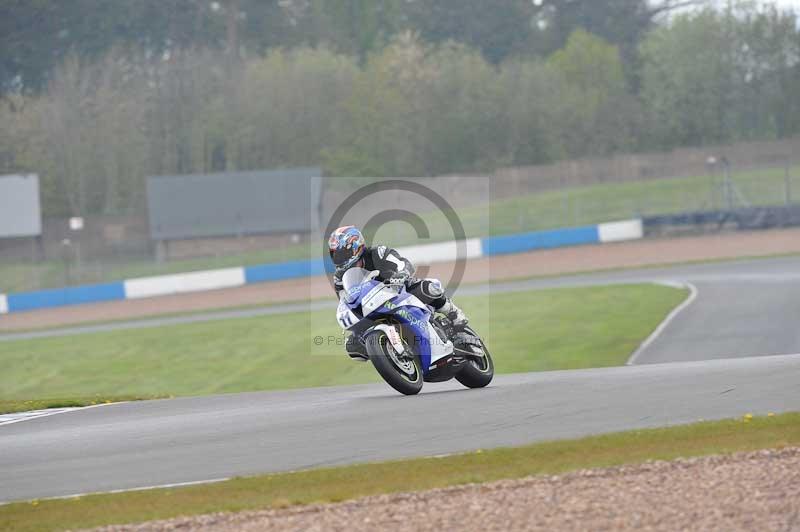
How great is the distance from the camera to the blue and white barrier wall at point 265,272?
165 ft

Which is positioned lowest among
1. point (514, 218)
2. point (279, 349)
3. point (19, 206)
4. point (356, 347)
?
point (279, 349)

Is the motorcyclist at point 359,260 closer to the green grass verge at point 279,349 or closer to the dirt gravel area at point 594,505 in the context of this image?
the dirt gravel area at point 594,505

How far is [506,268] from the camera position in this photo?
48.0m

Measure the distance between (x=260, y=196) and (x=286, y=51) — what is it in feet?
119

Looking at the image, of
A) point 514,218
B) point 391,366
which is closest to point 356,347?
point 391,366

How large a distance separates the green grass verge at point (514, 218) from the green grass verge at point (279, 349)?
17363mm

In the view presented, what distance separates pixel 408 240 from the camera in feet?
181

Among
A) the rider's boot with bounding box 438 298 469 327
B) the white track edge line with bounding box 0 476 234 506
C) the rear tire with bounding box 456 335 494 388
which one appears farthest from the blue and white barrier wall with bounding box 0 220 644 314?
the white track edge line with bounding box 0 476 234 506

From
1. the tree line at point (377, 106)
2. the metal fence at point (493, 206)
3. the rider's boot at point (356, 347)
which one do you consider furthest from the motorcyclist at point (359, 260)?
the tree line at point (377, 106)

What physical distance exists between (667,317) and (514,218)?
1327 inches

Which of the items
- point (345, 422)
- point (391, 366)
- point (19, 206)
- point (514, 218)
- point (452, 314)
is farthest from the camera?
point (19, 206)

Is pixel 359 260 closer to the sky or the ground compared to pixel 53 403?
closer to the sky

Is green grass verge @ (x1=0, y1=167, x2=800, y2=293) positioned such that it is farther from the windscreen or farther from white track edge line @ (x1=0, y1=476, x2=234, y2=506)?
white track edge line @ (x1=0, y1=476, x2=234, y2=506)

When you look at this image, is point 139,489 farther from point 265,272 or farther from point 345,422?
point 265,272
